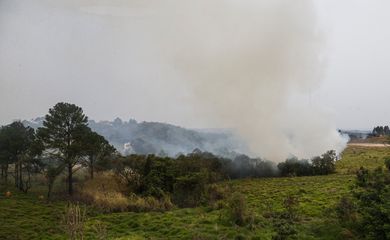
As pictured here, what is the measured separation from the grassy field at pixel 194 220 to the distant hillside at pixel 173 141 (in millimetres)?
24553

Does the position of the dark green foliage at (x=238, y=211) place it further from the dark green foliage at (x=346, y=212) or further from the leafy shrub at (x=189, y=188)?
the leafy shrub at (x=189, y=188)

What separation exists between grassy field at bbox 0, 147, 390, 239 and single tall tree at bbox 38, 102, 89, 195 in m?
5.38

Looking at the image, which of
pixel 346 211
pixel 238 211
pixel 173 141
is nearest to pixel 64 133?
pixel 238 211

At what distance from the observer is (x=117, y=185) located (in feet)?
96.3

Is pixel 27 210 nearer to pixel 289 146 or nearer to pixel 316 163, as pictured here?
pixel 316 163

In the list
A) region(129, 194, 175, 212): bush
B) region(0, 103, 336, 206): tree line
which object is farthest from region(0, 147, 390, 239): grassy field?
region(0, 103, 336, 206): tree line

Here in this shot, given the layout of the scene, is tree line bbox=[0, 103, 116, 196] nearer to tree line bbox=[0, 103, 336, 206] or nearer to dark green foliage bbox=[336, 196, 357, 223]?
tree line bbox=[0, 103, 336, 206]

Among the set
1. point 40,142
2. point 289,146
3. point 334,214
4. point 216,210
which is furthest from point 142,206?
point 289,146

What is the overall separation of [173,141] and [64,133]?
4777 centimetres

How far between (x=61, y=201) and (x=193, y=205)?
1199cm

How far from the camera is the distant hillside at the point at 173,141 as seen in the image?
197 ft

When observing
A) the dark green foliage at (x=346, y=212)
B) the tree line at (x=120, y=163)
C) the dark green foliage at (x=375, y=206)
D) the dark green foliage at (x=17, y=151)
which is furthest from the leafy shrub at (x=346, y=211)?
the dark green foliage at (x=17, y=151)

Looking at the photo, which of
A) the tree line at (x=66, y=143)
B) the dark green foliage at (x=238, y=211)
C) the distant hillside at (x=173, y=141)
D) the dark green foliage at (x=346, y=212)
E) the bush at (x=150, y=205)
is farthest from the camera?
the distant hillside at (x=173, y=141)

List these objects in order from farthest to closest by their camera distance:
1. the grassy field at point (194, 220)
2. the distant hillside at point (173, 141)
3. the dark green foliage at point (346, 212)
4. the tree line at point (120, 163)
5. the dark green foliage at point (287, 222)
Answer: the distant hillside at point (173, 141)
the tree line at point (120, 163)
the grassy field at point (194, 220)
the dark green foliage at point (346, 212)
the dark green foliage at point (287, 222)
